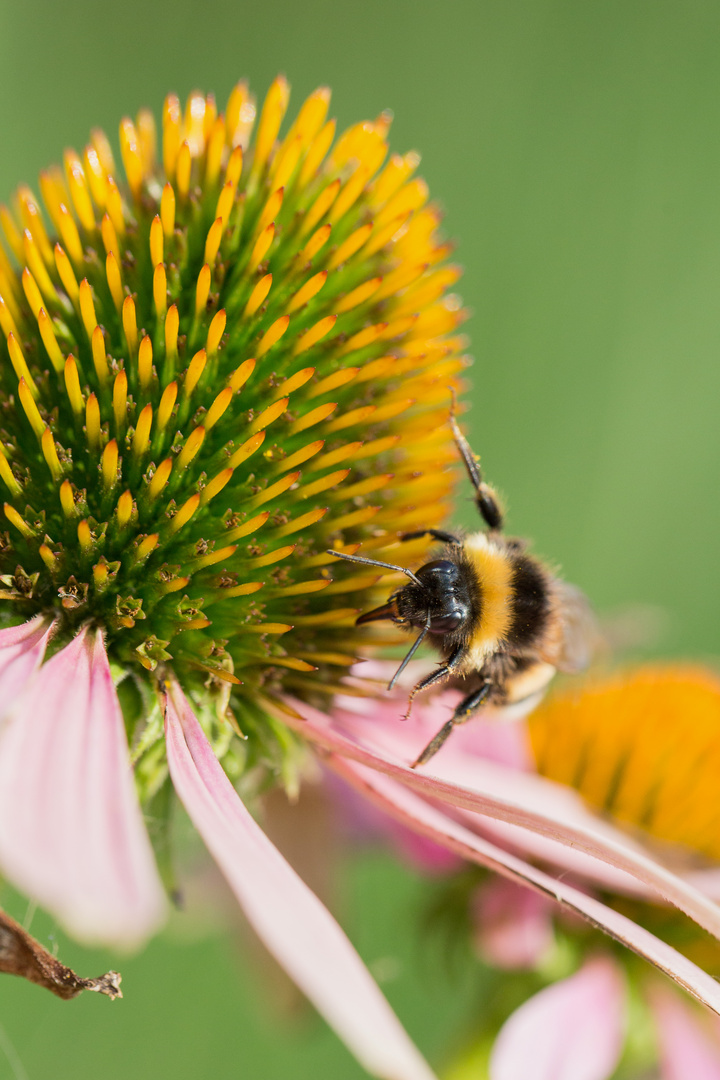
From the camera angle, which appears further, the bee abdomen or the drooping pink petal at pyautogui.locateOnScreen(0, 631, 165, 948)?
the bee abdomen

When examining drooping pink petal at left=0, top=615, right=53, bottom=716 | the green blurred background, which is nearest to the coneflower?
drooping pink petal at left=0, top=615, right=53, bottom=716

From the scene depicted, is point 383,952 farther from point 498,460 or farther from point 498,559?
point 498,460

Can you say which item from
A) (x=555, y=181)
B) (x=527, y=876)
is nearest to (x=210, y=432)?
(x=527, y=876)

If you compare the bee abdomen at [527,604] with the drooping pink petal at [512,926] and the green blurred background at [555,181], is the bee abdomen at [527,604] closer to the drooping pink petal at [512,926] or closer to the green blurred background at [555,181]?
the drooping pink petal at [512,926]

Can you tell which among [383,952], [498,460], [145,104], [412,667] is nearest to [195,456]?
[412,667]

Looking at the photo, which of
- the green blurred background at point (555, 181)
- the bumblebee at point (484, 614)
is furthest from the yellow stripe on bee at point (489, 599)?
the green blurred background at point (555, 181)

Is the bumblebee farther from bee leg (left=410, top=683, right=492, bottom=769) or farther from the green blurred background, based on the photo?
the green blurred background

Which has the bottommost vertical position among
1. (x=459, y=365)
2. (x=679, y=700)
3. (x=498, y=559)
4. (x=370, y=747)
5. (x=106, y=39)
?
(x=679, y=700)
